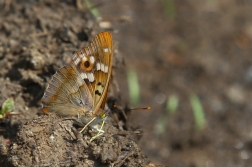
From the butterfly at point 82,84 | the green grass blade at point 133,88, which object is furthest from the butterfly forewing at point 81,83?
the green grass blade at point 133,88

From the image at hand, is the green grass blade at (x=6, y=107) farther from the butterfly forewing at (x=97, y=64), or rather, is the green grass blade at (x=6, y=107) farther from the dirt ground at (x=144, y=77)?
the butterfly forewing at (x=97, y=64)

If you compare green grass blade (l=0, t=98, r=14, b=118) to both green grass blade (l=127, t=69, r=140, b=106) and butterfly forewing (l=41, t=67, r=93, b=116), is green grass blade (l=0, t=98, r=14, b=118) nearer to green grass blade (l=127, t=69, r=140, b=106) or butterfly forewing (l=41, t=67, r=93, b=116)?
butterfly forewing (l=41, t=67, r=93, b=116)

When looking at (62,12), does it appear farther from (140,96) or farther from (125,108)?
(140,96)

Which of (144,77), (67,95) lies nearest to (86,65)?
(67,95)

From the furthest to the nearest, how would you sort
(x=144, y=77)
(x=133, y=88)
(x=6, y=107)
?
1. (x=144, y=77)
2. (x=133, y=88)
3. (x=6, y=107)

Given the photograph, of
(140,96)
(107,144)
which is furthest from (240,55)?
(107,144)

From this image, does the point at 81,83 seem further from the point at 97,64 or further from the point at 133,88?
the point at 133,88
